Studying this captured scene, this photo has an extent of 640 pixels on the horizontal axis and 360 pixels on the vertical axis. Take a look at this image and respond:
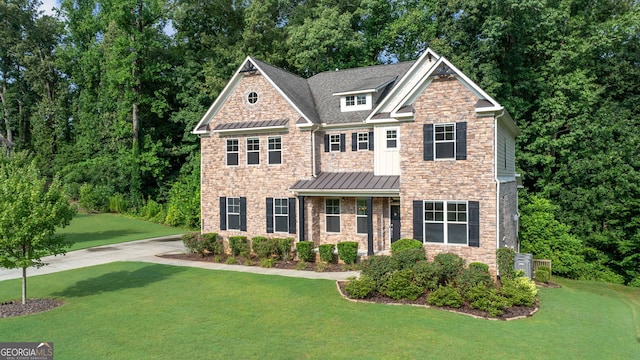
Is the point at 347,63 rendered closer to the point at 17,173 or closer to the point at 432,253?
the point at 432,253

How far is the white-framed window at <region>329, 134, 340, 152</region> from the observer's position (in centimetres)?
2005

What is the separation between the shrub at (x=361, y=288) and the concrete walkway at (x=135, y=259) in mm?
2637

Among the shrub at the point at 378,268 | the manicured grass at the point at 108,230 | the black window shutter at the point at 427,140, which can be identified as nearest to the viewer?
the shrub at the point at 378,268

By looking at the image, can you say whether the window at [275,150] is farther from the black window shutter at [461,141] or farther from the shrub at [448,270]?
the shrub at [448,270]

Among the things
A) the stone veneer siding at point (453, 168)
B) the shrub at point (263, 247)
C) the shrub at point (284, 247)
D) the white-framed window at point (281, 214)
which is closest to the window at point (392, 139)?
the stone veneer siding at point (453, 168)

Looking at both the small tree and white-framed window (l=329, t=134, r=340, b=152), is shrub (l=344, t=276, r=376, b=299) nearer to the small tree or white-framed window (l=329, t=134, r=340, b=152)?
white-framed window (l=329, t=134, r=340, b=152)

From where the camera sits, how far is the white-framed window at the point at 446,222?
15523 mm

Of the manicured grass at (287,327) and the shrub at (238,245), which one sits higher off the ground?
the shrub at (238,245)

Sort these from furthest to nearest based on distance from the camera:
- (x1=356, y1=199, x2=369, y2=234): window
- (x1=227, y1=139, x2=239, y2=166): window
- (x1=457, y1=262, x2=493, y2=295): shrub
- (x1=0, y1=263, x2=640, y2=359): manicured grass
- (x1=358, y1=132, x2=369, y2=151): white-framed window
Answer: (x1=227, y1=139, x2=239, y2=166): window
(x1=358, y1=132, x2=369, y2=151): white-framed window
(x1=356, y1=199, x2=369, y2=234): window
(x1=457, y1=262, x2=493, y2=295): shrub
(x1=0, y1=263, x2=640, y2=359): manicured grass

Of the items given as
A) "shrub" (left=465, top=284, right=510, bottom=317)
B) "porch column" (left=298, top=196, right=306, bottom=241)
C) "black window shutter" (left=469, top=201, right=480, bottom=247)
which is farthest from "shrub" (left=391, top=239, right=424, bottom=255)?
"porch column" (left=298, top=196, right=306, bottom=241)

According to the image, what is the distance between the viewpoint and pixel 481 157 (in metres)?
15.3

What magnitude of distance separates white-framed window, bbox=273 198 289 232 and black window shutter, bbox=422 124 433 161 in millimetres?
7096

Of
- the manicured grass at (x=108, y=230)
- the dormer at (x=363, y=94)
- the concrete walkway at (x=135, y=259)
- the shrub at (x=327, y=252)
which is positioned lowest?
the concrete walkway at (x=135, y=259)

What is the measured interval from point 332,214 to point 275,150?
417 centimetres
